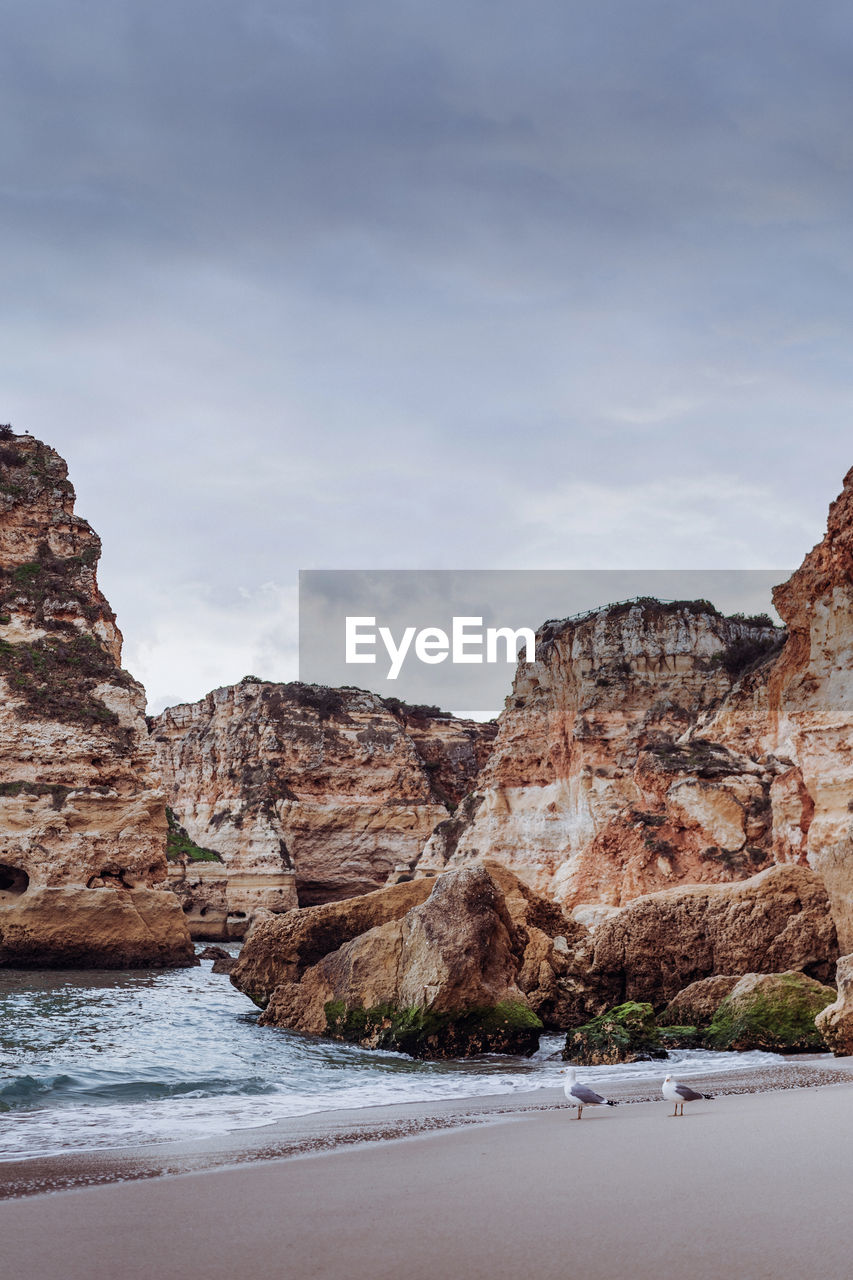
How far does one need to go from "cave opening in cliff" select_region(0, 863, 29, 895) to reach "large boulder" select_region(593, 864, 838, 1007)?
19.3 metres

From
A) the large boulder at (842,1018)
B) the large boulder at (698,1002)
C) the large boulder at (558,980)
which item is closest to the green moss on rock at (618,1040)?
the large boulder at (698,1002)

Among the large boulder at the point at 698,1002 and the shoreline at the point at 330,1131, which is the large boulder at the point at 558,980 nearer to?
the large boulder at the point at 698,1002

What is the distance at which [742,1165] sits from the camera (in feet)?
15.4

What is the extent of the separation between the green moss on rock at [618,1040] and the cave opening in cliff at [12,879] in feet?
68.3

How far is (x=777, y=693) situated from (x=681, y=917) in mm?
12172

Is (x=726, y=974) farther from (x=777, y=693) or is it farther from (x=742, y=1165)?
(x=777, y=693)

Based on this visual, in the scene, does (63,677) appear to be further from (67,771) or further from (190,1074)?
(190,1074)

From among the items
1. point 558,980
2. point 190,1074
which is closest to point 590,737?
point 558,980

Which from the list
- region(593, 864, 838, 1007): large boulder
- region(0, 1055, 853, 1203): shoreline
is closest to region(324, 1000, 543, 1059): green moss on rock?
region(593, 864, 838, 1007): large boulder

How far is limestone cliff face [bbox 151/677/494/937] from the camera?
57000mm

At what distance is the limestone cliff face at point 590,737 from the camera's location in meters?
31.5

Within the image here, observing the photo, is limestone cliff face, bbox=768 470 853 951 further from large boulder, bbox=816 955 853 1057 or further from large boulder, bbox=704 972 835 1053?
large boulder, bbox=816 955 853 1057

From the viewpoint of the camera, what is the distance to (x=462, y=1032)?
13.3 meters

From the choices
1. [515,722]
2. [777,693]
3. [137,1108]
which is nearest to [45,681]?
[515,722]
